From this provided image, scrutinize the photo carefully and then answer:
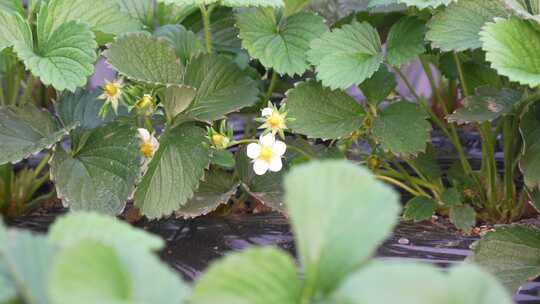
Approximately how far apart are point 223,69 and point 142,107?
0.24m

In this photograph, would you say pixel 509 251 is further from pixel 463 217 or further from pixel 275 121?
pixel 275 121

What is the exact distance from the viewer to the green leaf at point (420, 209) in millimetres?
1810

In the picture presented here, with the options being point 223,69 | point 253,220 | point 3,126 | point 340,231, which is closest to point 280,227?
point 253,220

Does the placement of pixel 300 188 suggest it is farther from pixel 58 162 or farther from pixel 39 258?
pixel 58 162

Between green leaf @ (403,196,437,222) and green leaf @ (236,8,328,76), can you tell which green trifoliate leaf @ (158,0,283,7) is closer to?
green leaf @ (236,8,328,76)

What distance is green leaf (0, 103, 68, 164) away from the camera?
1.65 metres

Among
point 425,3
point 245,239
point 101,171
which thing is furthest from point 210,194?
point 425,3

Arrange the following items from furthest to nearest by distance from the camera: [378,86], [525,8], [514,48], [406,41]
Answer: [378,86], [406,41], [525,8], [514,48]

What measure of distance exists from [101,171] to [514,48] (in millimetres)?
805

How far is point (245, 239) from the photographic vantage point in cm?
178

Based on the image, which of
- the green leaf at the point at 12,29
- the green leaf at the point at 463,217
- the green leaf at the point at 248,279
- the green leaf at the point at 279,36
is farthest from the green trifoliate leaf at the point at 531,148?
the green leaf at the point at 248,279

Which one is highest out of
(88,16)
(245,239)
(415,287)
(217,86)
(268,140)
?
(88,16)

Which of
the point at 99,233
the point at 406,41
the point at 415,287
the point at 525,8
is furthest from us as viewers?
the point at 406,41

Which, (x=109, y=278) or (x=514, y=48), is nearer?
(x=109, y=278)
